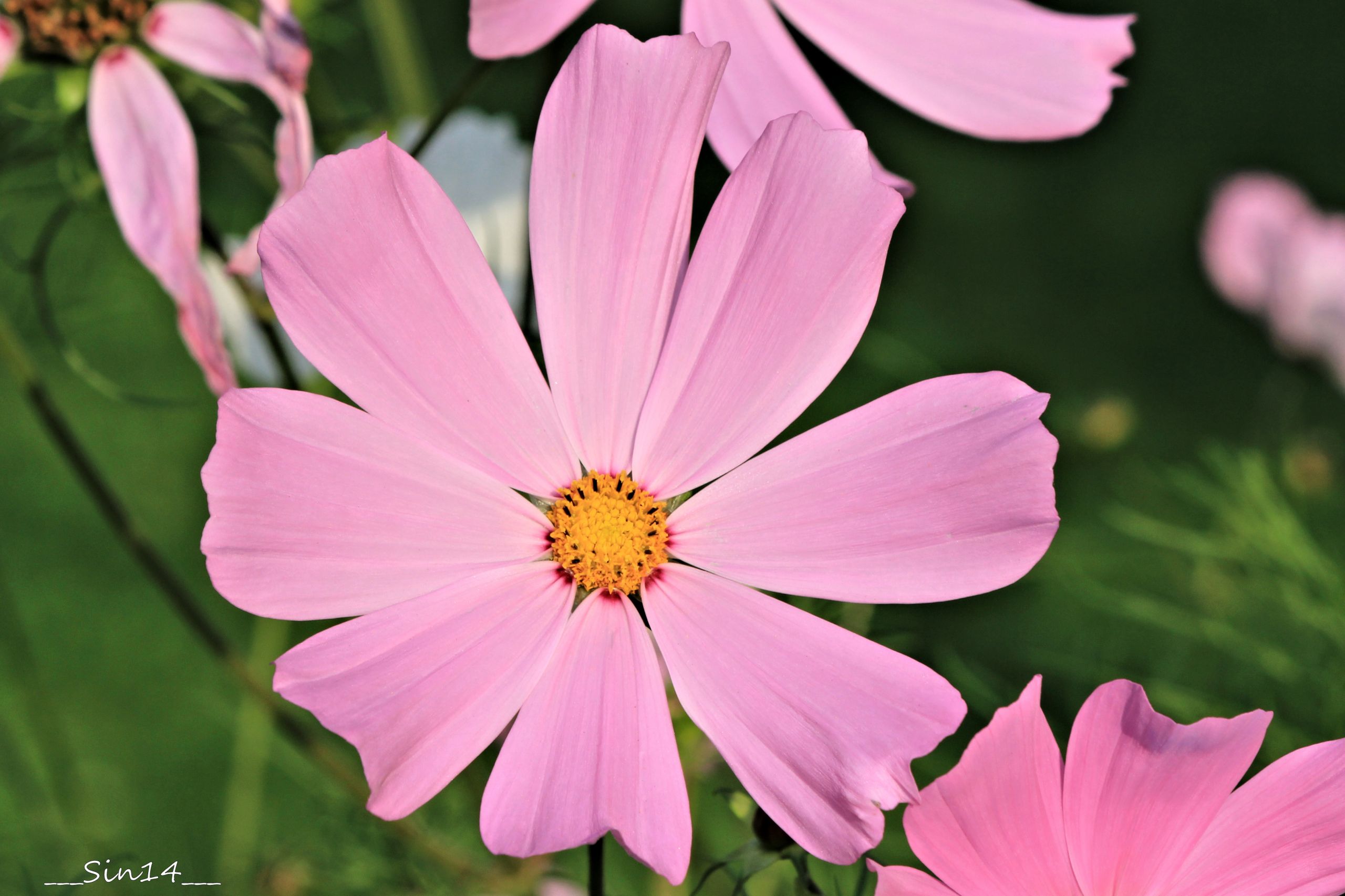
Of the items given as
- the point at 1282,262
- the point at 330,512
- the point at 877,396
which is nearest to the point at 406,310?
the point at 330,512

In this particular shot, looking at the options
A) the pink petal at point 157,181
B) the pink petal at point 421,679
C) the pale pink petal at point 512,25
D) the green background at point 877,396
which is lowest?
the green background at point 877,396

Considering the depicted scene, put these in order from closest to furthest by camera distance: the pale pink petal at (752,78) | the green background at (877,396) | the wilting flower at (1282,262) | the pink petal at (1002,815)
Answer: the pink petal at (1002,815), the pale pink petal at (752,78), the green background at (877,396), the wilting flower at (1282,262)

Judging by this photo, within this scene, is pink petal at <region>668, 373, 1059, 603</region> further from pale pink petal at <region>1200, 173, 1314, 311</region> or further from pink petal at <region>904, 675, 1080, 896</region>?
pale pink petal at <region>1200, 173, 1314, 311</region>

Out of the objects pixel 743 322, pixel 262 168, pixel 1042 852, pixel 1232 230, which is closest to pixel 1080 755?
pixel 1042 852

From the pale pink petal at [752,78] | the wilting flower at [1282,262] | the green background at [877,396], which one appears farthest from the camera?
the wilting flower at [1282,262]

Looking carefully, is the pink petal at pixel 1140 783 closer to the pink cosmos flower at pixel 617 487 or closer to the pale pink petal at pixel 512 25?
the pink cosmos flower at pixel 617 487

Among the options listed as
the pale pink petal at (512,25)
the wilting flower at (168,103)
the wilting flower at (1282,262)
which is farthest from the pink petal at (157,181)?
the wilting flower at (1282,262)
